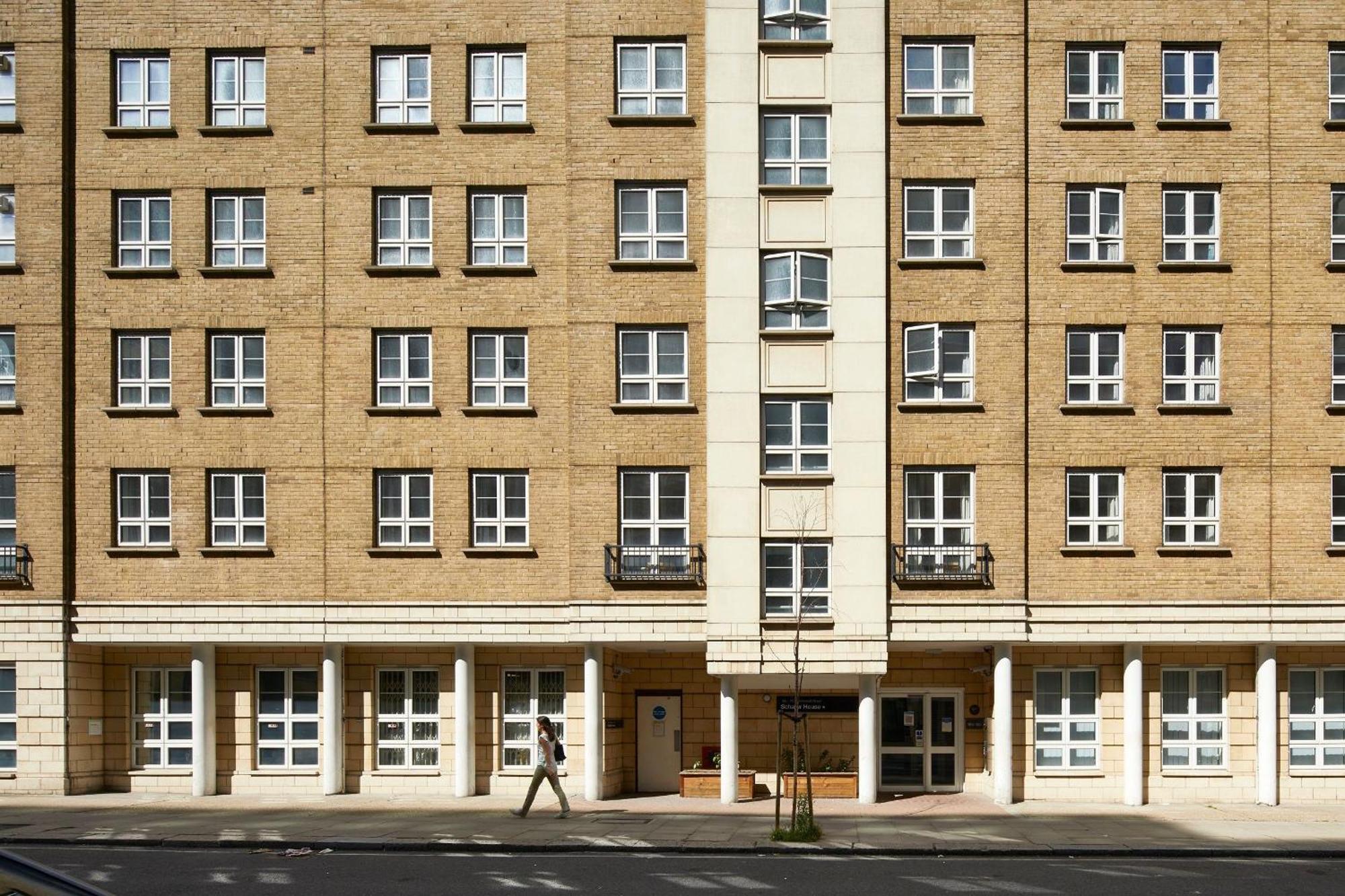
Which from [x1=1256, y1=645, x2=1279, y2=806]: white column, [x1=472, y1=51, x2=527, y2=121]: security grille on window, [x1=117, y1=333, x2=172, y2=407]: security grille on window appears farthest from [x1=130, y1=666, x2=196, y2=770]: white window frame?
[x1=1256, y1=645, x2=1279, y2=806]: white column

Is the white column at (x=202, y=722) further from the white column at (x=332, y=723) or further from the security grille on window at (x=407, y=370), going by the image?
the security grille on window at (x=407, y=370)

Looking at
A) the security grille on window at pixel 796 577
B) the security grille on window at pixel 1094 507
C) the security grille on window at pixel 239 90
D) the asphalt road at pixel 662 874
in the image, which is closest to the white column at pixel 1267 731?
the security grille on window at pixel 1094 507

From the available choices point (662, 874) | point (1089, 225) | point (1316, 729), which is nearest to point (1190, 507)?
point (1316, 729)

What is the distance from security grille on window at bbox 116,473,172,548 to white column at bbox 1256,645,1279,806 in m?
22.3

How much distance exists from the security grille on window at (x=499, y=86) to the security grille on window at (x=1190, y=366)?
45.9 ft

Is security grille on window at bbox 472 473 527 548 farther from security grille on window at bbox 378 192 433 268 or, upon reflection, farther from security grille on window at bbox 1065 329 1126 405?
security grille on window at bbox 1065 329 1126 405

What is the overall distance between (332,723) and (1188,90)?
21.5m

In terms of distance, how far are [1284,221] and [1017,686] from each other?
10.7m

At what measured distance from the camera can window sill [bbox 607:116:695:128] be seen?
28.1 metres

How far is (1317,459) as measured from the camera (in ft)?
91.0

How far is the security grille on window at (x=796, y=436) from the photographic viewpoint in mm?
27781

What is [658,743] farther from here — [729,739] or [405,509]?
[405,509]

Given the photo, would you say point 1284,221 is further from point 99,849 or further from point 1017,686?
point 99,849

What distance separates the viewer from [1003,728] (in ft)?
90.7
